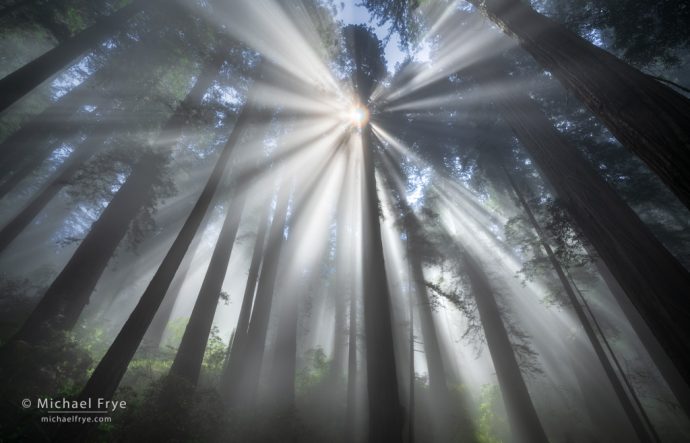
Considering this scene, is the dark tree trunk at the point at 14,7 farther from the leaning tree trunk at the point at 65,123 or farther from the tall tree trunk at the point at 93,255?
the tall tree trunk at the point at 93,255

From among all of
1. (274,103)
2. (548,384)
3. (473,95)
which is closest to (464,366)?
(548,384)

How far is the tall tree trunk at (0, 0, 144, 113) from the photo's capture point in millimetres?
8117

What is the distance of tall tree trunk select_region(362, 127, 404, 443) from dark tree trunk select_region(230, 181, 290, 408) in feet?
20.8

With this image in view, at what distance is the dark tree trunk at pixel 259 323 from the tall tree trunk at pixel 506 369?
939 centimetres

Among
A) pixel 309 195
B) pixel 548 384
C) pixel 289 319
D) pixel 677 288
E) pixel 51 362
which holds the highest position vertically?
pixel 309 195

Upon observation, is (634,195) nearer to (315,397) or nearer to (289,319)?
(289,319)

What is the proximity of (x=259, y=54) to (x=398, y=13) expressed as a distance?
294 inches

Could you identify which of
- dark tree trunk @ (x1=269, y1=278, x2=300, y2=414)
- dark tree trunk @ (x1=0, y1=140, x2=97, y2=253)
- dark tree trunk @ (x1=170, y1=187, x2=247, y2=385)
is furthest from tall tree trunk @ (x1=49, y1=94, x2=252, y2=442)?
dark tree trunk @ (x1=0, y1=140, x2=97, y2=253)

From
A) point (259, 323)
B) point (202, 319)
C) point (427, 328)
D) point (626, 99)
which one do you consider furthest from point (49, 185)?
point (626, 99)

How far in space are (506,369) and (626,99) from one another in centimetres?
1217

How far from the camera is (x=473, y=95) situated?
11.7m

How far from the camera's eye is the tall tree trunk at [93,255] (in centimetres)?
786

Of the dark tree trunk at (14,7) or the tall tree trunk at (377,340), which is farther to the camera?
the dark tree trunk at (14,7)

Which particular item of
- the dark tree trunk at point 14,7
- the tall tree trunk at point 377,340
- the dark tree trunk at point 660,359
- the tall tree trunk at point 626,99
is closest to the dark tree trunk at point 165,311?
the dark tree trunk at point 14,7
